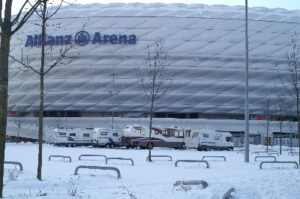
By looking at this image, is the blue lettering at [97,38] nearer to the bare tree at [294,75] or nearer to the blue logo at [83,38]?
the blue logo at [83,38]

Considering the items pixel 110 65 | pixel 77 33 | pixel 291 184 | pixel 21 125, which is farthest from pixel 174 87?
pixel 291 184

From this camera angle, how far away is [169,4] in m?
71.2

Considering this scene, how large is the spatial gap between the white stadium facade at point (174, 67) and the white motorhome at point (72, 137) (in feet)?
55.2

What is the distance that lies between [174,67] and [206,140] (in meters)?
21.1

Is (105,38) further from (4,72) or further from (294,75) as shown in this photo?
(4,72)

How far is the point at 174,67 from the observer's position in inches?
2589

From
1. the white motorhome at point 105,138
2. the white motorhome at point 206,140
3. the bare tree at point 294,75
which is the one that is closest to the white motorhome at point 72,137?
the white motorhome at point 105,138

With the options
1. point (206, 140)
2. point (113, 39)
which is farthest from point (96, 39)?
point (206, 140)

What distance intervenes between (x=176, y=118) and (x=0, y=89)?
58344 millimetres

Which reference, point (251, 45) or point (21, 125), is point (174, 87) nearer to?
point (251, 45)

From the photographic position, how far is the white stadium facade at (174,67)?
217ft

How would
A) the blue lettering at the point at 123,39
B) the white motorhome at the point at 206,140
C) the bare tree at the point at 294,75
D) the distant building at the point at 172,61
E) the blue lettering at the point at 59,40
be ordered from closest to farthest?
the bare tree at the point at 294,75 < the white motorhome at the point at 206,140 < the blue lettering at the point at 59,40 < the distant building at the point at 172,61 < the blue lettering at the point at 123,39

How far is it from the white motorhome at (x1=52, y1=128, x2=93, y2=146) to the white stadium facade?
663 inches

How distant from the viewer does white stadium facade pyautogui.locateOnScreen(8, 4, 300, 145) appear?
66.1 meters
